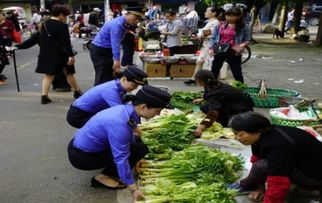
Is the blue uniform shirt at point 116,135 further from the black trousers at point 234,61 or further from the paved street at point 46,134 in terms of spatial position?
the black trousers at point 234,61

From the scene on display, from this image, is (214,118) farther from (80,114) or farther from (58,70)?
(58,70)

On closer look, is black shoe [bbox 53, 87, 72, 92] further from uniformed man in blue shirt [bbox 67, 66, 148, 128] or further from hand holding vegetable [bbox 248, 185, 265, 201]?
hand holding vegetable [bbox 248, 185, 265, 201]

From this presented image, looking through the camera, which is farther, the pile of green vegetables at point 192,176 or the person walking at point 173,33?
the person walking at point 173,33

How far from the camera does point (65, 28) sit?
26.6 ft

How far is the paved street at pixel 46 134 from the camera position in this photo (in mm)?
4398

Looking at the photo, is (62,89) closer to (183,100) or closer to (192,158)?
(183,100)

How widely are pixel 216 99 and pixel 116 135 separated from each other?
219 cm

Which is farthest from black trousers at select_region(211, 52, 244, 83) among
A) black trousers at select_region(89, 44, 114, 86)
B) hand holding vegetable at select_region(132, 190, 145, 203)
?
hand holding vegetable at select_region(132, 190, 145, 203)

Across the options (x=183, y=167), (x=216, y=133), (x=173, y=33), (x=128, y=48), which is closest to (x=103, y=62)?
(x=216, y=133)

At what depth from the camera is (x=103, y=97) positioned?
191 inches

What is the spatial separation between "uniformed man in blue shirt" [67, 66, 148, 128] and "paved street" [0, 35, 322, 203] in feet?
2.06

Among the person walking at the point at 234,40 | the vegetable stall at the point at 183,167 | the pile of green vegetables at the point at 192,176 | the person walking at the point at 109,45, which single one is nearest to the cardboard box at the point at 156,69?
the person walking at the point at 234,40

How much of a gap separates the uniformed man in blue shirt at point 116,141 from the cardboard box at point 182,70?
262 inches

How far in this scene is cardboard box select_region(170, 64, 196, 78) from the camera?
35.8 ft
